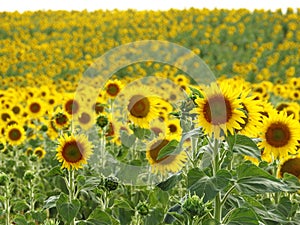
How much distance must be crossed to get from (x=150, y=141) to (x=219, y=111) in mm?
1194

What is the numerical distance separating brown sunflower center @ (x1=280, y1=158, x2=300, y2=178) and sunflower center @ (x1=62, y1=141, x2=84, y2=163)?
1059mm

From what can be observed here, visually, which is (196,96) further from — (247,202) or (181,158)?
(181,158)

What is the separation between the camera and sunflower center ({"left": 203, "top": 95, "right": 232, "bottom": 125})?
247cm

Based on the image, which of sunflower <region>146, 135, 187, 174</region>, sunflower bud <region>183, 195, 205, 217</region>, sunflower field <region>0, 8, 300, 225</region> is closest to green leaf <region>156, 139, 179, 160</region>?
sunflower field <region>0, 8, 300, 225</region>

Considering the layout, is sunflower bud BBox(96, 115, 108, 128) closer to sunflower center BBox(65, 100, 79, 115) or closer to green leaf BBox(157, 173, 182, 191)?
sunflower center BBox(65, 100, 79, 115)

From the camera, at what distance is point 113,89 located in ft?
17.3

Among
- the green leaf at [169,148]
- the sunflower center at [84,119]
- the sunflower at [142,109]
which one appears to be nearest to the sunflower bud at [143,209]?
the green leaf at [169,148]

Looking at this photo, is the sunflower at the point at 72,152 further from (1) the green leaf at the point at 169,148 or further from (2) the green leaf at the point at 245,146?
(2) the green leaf at the point at 245,146

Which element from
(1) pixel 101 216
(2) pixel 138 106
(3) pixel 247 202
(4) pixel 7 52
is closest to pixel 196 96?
(3) pixel 247 202

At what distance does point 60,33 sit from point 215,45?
4.77 meters

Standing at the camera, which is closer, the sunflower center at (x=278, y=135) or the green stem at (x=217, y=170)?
the green stem at (x=217, y=170)

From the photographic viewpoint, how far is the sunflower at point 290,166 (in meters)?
3.37

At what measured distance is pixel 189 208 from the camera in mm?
2264

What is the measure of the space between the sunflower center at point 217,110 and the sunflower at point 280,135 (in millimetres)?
558
